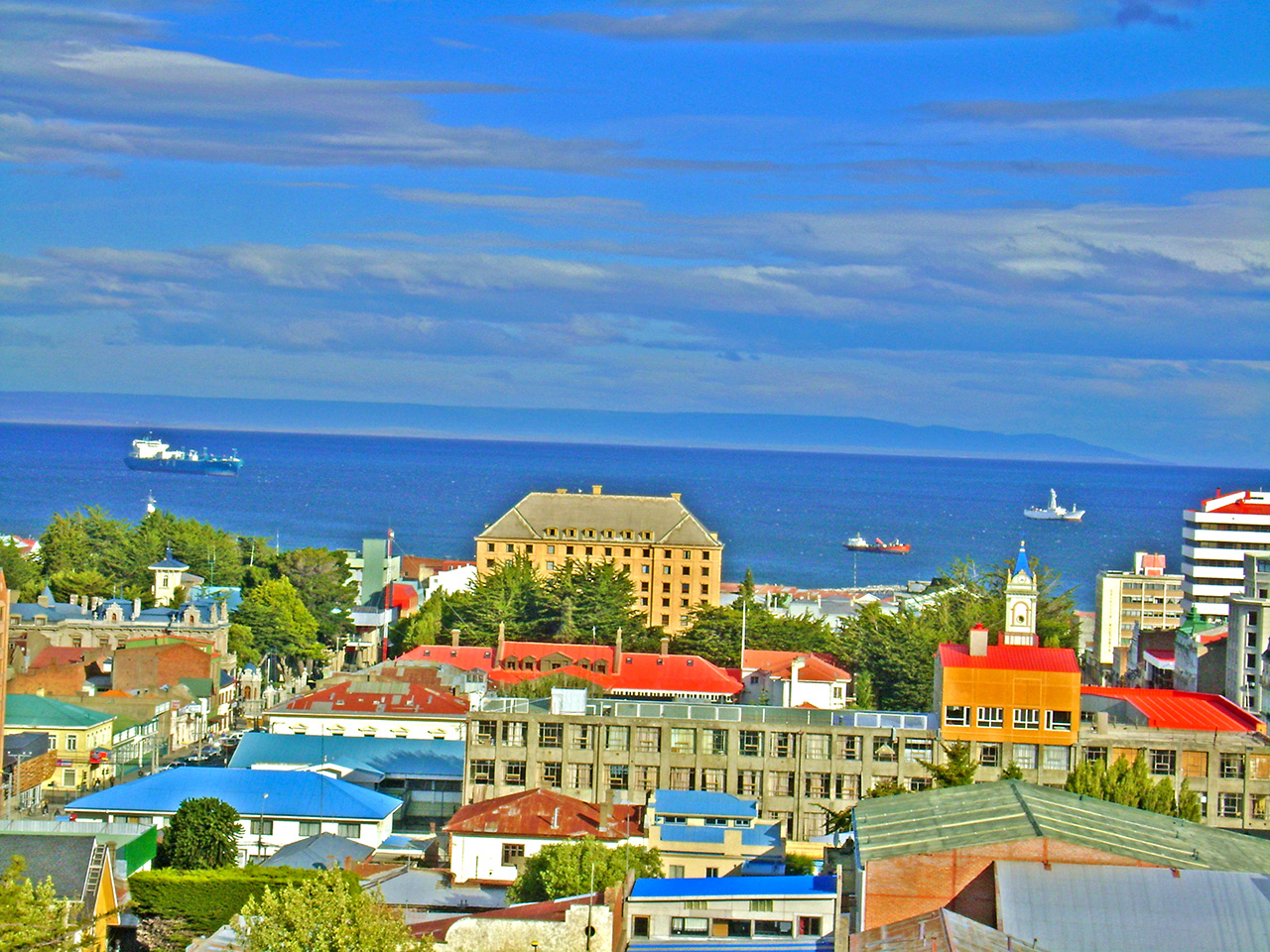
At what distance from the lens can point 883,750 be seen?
6034 centimetres

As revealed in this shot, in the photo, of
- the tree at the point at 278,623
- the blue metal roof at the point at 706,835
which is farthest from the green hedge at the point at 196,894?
the tree at the point at 278,623

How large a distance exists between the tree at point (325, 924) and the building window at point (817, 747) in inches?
1143

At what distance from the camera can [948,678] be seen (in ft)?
195

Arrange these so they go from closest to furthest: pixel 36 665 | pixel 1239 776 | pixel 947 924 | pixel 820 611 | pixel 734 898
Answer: pixel 947 924 < pixel 734 898 < pixel 1239 776 < pixel 36 665 < pixel 820 611

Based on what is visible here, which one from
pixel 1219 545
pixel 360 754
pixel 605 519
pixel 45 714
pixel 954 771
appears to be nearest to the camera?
pixel 954 771

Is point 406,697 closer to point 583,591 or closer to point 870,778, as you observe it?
point 870,778

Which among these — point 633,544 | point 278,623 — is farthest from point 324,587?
point 633,544

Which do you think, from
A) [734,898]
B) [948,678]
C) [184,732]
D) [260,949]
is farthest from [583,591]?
[260,949]

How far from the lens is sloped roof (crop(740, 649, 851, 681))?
268 ft

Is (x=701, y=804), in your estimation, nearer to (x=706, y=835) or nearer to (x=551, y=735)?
(x=706, y=835)

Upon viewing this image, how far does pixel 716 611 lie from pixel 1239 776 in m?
46.1

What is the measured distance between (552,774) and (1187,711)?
24976 mm

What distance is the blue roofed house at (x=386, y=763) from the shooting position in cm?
6172

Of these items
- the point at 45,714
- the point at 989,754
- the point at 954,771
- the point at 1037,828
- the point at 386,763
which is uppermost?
the point at 1037,828
